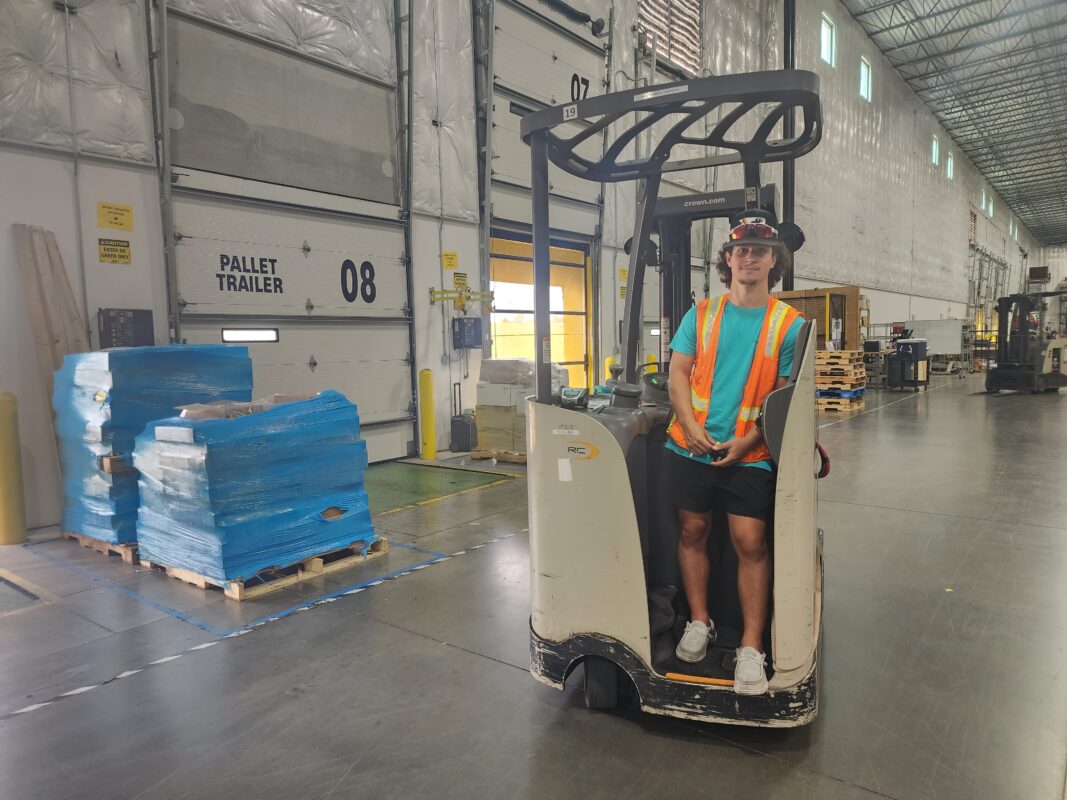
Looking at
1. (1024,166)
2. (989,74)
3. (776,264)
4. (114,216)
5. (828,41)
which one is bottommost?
(776,264)

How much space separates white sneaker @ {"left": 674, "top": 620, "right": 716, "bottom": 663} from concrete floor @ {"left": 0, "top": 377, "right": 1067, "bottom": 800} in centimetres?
29

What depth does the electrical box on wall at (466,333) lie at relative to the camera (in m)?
9.58

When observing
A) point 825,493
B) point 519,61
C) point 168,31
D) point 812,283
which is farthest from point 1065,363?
point 168,31

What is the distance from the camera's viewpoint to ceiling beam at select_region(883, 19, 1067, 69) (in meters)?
22.1

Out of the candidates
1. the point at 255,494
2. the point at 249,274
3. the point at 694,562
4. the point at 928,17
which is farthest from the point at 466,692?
the point at 928,17

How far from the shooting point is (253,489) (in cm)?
432

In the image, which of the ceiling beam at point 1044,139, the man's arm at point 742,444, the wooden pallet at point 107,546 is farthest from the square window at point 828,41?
the wooden pallet at point 107,546

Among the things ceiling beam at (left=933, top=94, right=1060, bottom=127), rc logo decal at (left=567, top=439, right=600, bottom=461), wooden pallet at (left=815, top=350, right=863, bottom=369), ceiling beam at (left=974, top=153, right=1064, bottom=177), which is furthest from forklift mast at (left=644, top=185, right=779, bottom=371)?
ceiling beam at (left=974, top=153, right=1064, bottom=177)

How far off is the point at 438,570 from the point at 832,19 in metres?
23.2

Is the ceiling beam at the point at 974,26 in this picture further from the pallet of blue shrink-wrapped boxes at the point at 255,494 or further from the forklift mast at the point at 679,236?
the pallet of blue shrink-wrapped boxes at the point at 255,494

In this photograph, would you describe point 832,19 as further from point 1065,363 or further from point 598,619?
point 598,619

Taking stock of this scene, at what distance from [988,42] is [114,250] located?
28849 mm

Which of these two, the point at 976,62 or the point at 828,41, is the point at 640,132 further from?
the point at 976,62

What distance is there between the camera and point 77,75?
5996 millimetres
